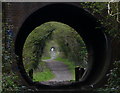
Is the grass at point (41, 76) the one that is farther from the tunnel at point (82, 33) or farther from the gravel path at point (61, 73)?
the tunnel at point (82, 33)

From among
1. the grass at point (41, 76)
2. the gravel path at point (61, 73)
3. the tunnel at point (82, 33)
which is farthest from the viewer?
the gravel path at point (61, 73)

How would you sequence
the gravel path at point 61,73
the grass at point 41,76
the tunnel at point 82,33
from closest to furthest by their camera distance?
1. the tunnel at point 82,33
2. the grass at point 41,76
3. the gravel path at point 61,73

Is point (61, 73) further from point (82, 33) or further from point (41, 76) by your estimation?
point (82, 33)

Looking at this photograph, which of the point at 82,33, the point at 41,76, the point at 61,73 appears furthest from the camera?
the point at 61,73

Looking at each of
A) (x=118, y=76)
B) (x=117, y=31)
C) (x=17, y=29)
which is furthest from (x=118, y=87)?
(x=17, y=29)

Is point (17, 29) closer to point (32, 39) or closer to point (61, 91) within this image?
point (61, 91)

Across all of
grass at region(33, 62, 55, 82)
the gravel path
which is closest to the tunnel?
→ grass at region(33, 62, 55, 82)

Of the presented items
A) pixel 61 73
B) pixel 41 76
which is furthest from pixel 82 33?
pixel 61 73

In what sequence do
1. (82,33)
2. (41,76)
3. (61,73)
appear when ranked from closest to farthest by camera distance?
(82,33), (41,76), (61,73)

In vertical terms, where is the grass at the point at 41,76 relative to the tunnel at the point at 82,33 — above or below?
below

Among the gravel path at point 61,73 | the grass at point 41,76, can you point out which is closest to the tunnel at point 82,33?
the grass at point 41,76

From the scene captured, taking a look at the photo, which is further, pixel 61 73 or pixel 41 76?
pixel 61 73

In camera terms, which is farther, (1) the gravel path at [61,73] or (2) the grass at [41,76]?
(1) the gravel path at [61,73]

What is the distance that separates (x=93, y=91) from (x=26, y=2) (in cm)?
286
